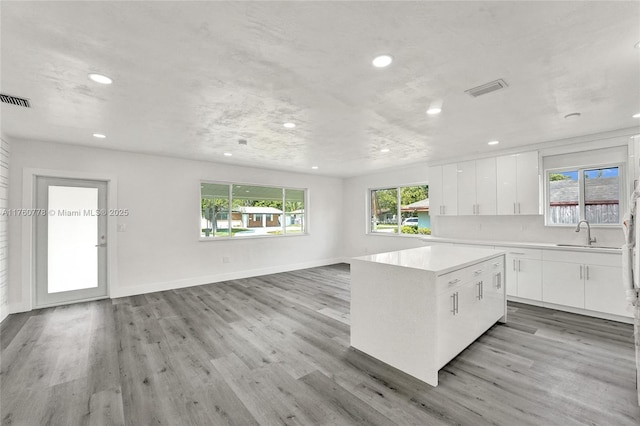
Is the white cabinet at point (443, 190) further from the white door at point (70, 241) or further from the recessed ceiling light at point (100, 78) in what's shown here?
the white door at point (70, 241)

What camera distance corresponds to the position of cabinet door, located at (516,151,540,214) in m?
4.39

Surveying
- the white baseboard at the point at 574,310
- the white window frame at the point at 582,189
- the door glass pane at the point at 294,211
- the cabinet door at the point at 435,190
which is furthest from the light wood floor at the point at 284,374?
the door glass pane at the point at 294,211

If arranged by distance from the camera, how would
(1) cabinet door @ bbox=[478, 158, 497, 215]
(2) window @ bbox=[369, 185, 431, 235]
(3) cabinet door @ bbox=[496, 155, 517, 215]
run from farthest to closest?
1. (2) window @ bbox=[369, 185, 431, 235]
2. (1) cabinet door @ bbox=[478, 158, 497, 215]
3. (3) cabinet door @ bbox=[496, 155, 517, 215]

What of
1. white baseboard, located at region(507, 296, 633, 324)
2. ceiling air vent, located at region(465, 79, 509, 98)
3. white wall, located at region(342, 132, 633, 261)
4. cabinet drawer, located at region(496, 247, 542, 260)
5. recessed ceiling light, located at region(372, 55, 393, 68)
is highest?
recessed ceiling light, located at region(372, 55, 393, 68)

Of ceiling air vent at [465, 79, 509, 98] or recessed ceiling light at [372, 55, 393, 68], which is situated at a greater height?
recessed ceiling light at [372, 55, 393, 68]

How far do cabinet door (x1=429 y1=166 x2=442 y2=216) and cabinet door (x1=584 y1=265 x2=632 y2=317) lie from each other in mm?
2413

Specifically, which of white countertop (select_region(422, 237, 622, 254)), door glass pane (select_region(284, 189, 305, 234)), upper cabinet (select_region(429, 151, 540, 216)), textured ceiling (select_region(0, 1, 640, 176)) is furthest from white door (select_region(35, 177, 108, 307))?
upper cabinet (select_region(429, 151, 540, 216))

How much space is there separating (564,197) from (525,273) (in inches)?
55.8

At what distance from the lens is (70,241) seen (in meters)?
4.39

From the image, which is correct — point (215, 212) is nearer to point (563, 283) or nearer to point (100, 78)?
point (100, 78)

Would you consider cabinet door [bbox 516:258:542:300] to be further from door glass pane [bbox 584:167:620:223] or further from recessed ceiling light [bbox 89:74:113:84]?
recessed ceiling light [bbox 89:74:113:84]

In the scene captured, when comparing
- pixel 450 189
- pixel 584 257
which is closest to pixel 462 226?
pixel 450 189

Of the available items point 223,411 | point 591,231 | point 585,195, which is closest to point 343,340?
point 223,411

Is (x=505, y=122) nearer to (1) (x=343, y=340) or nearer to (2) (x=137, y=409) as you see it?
(1) (x=343, y=340)
